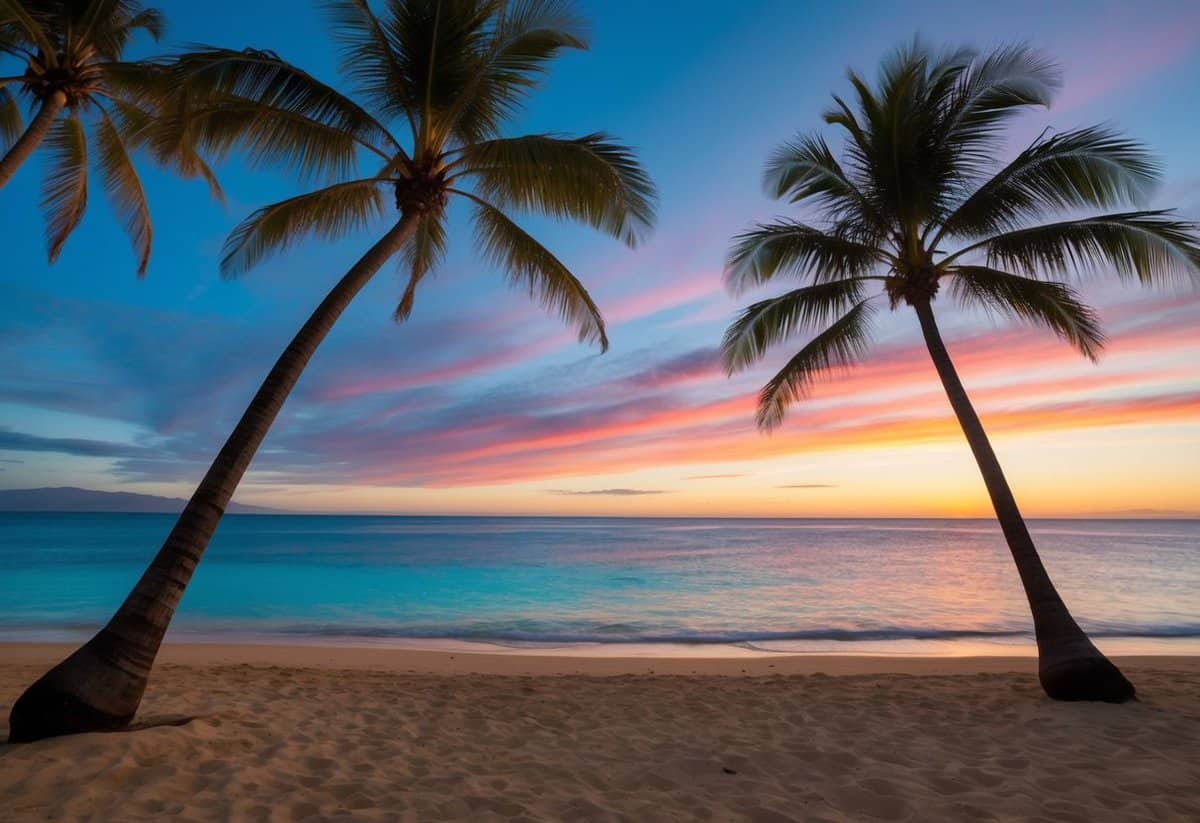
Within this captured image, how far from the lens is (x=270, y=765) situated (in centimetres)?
421

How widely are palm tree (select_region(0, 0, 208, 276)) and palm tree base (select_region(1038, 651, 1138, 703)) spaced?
11.8 metres

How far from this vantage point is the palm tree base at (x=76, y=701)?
418cm

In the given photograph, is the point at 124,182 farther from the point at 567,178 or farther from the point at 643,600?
the point at 643,600

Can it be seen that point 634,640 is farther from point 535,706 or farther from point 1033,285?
point 1033,285

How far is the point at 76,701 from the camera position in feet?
13.8

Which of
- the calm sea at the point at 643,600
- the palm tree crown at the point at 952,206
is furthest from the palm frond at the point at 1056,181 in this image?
the calm sea at the point at 643,600

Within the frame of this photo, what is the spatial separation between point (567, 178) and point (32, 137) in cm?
721

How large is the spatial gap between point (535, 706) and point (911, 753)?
12.0ft

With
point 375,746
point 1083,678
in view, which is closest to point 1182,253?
point 1083,678

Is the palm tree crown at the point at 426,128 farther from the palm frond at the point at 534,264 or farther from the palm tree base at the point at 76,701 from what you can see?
the palm tree base at the point at 76,701

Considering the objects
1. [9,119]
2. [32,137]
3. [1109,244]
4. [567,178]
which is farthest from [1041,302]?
[9,119]

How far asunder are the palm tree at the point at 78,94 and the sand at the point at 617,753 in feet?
21.4

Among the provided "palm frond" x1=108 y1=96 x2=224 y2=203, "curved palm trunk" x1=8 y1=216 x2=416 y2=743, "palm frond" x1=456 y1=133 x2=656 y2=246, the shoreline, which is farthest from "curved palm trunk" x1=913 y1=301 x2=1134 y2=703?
"palm frond" x1=108 y1=96 x2=224 y2=203

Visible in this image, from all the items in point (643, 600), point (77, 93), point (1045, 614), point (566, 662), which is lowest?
point (643, 600)
